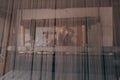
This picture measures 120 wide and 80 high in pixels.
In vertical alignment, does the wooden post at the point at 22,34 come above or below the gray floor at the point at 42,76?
above

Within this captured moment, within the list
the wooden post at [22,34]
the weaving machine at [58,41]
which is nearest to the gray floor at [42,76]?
the weaving machine at [58,41]

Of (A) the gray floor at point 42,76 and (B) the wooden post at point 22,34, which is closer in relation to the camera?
(A) the gray floor at point 42,76

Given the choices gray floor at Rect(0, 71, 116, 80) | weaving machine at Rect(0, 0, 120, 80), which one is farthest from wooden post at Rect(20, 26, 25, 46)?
gray floor at Rect(0, 71, 116, 80)

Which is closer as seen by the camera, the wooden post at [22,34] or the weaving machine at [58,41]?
the weaving machine at [58,41]

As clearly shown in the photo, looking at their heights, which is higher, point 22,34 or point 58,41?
point 22,34

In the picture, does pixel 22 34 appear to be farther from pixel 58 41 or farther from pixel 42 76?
pixel 42 76

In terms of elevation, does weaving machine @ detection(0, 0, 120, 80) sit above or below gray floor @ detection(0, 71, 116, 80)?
above

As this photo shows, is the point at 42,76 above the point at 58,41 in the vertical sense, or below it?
below

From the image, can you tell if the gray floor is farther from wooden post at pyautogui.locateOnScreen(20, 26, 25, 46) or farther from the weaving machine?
wooden post at pyautogui.locateOnScreen(20, 26, 25, 46)

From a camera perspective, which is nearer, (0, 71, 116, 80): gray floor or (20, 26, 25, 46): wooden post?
(0, 71, 116, 80): gray floor

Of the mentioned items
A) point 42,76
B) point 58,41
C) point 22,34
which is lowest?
point 42,76

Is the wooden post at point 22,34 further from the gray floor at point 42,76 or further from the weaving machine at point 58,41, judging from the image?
the gray floor at point 42,76

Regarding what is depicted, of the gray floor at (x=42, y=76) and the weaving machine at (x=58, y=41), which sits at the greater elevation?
the weaving machine at (x=58, y=41)

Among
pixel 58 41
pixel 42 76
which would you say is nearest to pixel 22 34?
pixel 58 41
